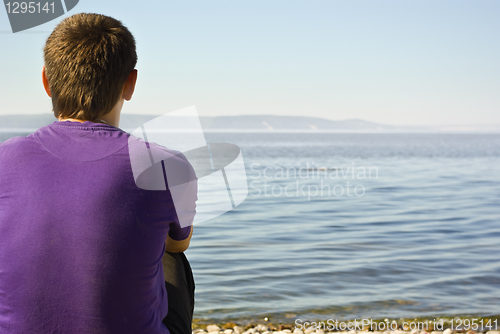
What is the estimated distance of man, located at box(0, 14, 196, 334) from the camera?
125 centimetres

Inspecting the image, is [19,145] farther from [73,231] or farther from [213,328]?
[213,328]

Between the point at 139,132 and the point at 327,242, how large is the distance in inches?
228

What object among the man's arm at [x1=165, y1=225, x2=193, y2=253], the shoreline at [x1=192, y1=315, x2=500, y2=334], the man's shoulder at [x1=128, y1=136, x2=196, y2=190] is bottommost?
the shoreline at [x1=192, y1=315, x2=500, y2=334]

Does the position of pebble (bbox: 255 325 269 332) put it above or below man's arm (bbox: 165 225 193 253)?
below

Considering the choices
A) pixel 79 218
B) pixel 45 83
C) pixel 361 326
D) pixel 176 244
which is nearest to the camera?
pixel 79 218

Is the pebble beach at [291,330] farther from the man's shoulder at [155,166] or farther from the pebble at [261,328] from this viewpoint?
the man's shoulder at [155,166]

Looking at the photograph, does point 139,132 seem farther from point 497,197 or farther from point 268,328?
point 497,197

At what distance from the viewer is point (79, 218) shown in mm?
1236

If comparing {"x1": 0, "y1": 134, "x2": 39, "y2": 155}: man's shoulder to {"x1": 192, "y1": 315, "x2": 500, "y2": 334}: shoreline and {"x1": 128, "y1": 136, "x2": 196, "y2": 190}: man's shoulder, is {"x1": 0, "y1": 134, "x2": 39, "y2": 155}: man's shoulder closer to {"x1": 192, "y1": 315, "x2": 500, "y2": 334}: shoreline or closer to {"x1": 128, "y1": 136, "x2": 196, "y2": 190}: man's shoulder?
{"x1": 128, "y1": 136, "x2": 196, "y2": 190}: man's shoulder

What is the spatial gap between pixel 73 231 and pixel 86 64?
486 mm

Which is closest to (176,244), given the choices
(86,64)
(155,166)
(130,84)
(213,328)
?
(155,166)

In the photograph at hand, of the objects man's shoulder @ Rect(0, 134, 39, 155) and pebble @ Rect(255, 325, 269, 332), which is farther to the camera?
pebble @ Rect(255, 325, 269, 332)

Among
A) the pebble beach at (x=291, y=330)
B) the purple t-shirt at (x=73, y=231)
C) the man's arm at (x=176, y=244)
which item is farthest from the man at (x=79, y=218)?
the pebble beach at (x=291, y=330)

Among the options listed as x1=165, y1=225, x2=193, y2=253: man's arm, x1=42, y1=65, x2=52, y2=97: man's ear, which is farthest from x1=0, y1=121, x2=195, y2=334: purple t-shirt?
x1=165, y1=225, x2=193, y2=253: man's arm
